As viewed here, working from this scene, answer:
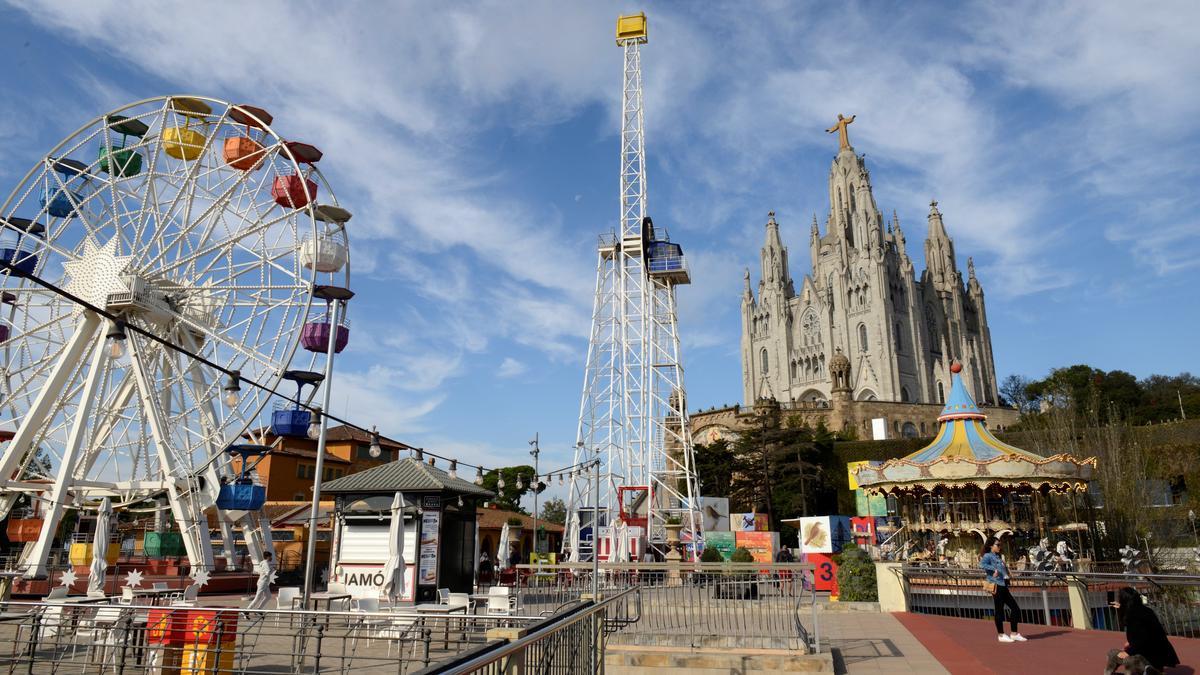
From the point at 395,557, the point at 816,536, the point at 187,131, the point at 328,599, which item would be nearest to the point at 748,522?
the point at 816,536

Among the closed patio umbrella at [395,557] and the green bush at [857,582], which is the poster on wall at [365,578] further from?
the green bush at [857,582]

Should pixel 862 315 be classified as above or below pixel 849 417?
above

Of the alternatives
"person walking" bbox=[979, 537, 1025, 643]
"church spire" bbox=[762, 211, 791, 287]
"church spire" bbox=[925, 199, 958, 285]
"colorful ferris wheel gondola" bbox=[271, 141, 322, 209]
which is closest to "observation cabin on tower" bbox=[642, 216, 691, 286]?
"colorful ferris wheel gondola" bbox=[271, 141, 322, 209]

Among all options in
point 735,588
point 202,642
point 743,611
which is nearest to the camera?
point 202,642

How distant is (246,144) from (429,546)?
48.5 feet

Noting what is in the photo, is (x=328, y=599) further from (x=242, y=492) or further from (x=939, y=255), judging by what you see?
(x=939, y=255)

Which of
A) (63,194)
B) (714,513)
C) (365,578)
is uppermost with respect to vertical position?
(63,194)

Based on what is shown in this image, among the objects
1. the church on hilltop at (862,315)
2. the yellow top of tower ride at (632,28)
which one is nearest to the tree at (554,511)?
the church on hilltop at (862,315)

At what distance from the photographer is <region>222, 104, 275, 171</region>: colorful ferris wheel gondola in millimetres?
24266

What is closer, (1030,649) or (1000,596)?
(1030,649)

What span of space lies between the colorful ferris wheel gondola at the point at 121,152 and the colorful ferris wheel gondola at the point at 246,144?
353 centimetres

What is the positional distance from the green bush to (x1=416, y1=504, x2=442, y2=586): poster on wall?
33.9 ft

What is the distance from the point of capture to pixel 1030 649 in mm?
11062

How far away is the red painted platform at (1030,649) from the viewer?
962 centimetres
